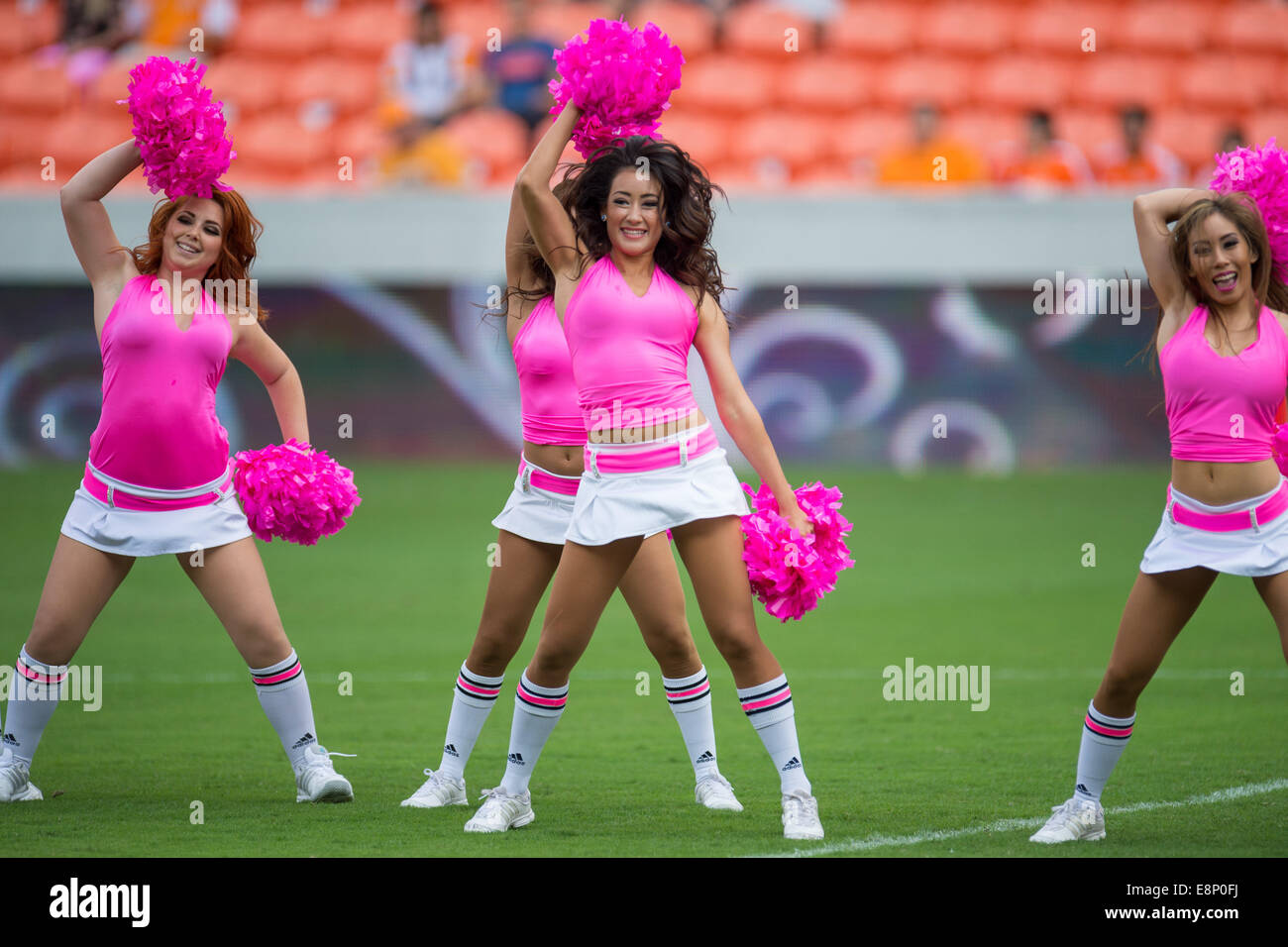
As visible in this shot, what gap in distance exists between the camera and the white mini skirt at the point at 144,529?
5078 mm

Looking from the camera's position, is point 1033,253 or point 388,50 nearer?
point 1033,253

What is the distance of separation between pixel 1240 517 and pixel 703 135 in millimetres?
13147

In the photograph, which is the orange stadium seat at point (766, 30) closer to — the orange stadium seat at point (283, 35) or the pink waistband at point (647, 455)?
the orange stadium seat at point (283, 35)

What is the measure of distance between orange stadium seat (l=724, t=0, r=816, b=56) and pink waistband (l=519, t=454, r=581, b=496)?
1367 centimetres

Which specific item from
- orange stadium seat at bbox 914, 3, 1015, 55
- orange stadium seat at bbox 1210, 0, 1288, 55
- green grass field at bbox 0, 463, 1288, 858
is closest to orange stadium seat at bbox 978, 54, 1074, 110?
orange stadium seat at bbox 914, 3, 1015, 55

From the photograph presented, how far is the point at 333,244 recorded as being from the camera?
1445 cm

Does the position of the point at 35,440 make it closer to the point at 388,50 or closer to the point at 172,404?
the point at 388,50

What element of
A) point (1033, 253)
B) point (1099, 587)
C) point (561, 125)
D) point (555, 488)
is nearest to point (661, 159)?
point (561, 125)

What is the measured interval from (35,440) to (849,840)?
11.7m

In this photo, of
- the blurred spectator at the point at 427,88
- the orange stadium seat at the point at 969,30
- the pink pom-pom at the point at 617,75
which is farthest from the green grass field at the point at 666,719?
the orange stadium seat at the point at 969,30

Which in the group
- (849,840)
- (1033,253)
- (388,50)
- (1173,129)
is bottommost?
(849,840)

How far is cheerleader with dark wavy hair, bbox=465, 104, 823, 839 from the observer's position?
15.1 feet

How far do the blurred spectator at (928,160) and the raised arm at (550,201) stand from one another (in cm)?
1110

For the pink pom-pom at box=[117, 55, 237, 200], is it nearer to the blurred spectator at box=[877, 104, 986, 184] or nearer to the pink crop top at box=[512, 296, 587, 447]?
the pink crop top at box=[512, 296, 587, 447]
